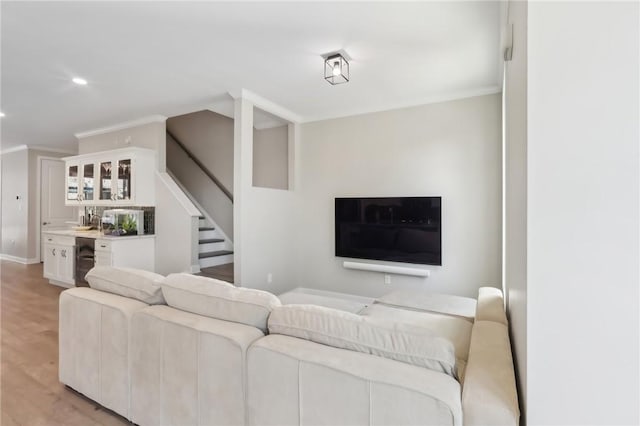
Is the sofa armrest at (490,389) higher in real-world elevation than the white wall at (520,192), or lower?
lower

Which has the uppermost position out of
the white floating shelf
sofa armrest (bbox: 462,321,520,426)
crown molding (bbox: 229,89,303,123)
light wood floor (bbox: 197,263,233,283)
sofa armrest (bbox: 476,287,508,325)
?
crown molding (bbox: 229,89,303,123)

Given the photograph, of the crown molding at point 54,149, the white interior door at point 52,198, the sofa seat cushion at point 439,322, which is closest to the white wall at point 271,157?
the sofa seat cushion at point 439,322

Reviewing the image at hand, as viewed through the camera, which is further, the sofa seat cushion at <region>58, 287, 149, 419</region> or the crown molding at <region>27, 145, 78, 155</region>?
the crown molding at <region>27, 145, 78, 155</region>

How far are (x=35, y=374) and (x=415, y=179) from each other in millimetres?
3901

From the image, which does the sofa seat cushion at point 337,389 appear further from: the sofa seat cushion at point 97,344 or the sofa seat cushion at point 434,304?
the sofa seat cushion at point 434,304

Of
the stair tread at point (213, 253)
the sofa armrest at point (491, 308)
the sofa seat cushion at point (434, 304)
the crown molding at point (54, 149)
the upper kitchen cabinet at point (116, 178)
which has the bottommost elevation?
the sofa seat cushion at point (434, 304)

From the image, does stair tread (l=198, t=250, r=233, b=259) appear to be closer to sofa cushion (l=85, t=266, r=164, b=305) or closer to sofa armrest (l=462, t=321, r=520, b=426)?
sofa cushion (l=85, t=266, r=164, b=305)

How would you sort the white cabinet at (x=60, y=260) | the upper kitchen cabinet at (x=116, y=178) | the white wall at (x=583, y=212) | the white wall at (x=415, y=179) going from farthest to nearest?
the white cabinet at (x=60, y=260) → the upper kitchen cabinet at (x=116, y=178) → the white wall at (x=415, y=179) → the white wall at (x=583, y=212)

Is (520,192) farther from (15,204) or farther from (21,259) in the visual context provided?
(15,204)

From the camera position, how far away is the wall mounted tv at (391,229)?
355 cm

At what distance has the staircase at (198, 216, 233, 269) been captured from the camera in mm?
4626

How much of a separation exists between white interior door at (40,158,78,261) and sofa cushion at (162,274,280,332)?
6844 millimetres

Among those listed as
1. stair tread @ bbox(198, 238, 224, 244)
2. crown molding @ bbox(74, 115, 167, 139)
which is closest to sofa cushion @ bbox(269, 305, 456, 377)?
stair tread @ bbox(198, 238, 224, 244)

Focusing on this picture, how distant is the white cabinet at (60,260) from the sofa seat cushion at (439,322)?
467 cm
